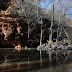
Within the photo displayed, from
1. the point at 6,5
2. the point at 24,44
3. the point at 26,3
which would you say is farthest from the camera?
the point at 6,5

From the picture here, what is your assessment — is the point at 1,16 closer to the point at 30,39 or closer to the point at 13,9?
the point at 13,9

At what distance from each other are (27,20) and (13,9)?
2798 millimetres

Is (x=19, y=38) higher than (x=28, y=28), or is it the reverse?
(x=28, y=28)

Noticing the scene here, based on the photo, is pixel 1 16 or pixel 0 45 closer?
pixel 0 45

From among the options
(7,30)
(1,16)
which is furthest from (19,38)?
(1,16)

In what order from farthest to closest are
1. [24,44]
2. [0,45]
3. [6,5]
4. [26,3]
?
[6,5]
[26,3]
[24,44]
[0,45]

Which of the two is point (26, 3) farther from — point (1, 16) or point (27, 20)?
point (1, 16)

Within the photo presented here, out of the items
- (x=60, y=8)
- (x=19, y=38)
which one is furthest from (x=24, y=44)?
(x=60, y=8)

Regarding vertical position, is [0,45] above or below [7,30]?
below

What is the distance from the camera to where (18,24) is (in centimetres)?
1366

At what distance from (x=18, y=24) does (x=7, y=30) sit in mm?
1611

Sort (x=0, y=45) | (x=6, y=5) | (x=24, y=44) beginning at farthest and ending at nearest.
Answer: (x=6, y=5) < (x=24, y=44) < (x=0, y=45)

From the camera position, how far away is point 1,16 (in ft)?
44.8

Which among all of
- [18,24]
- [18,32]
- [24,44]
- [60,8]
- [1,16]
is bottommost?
[24,44]
